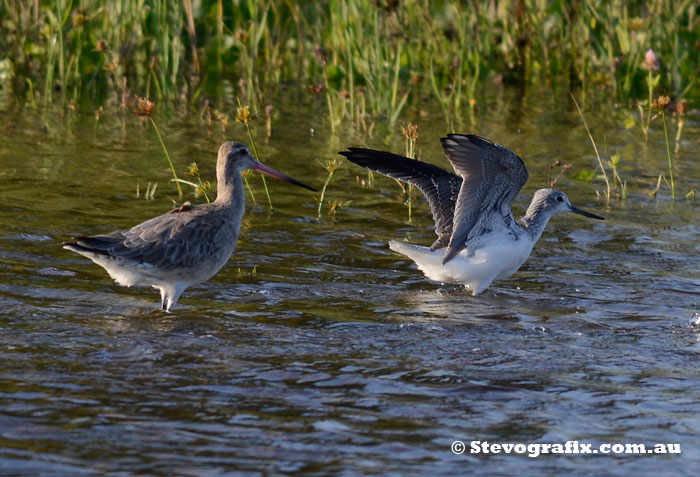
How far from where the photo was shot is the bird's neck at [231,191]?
705cm

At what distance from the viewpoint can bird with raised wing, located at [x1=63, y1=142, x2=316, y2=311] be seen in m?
6.47

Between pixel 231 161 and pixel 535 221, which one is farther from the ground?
pixel 231 161

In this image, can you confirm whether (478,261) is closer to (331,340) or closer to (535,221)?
(535,221)

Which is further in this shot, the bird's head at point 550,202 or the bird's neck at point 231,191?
the bird's head at point 550,202

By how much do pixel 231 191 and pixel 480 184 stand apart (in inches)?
66.7

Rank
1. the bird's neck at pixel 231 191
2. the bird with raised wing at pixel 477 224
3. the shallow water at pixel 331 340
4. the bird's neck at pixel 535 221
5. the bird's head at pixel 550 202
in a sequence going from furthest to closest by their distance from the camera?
the bird's head at pixel 550 202
the bird's neck at pixel 535 221
the bird with raised wing at pixel 477 224
the bird's neck at pixel 231 191
the shallow water at pixel 331 340

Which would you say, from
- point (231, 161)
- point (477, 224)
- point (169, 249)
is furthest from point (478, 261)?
point (169, 249)

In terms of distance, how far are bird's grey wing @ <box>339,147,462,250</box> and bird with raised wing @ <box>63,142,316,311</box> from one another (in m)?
1.45

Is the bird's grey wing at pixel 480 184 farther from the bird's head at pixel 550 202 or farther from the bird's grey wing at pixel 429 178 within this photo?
the bird's head at pixel 550 202

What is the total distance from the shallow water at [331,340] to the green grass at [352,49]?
1.47 m

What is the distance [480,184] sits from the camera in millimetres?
7375

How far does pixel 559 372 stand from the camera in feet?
18.6

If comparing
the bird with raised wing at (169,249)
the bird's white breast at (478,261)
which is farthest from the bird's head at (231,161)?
the bird's white breast at (478,261)

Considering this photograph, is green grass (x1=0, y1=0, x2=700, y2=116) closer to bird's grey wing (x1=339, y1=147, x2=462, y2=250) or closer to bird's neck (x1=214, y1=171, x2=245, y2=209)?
bird's grey wing (x1=339, y1=147, x2=462, y2=250)
